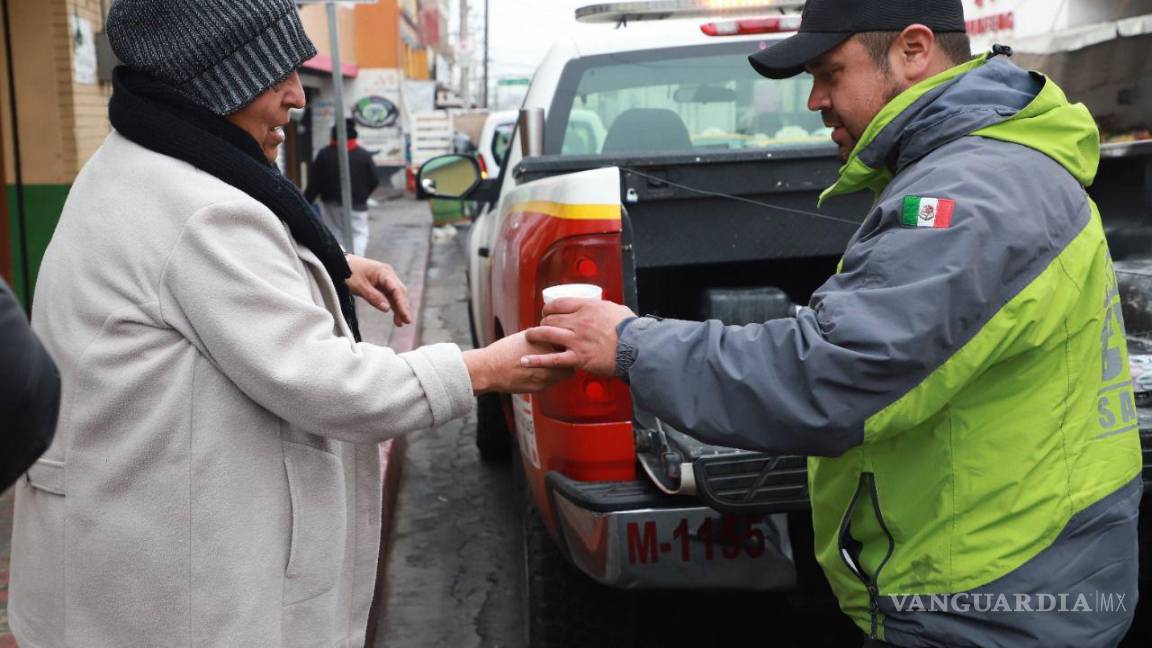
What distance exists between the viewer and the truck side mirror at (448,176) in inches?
230

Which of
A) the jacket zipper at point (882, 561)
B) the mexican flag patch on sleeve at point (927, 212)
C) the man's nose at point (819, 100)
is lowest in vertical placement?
the jacket zipper at point (882, 561)

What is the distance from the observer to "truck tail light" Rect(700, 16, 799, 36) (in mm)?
5141

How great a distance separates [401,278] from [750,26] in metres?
9.41

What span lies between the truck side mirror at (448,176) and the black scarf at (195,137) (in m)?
3.79

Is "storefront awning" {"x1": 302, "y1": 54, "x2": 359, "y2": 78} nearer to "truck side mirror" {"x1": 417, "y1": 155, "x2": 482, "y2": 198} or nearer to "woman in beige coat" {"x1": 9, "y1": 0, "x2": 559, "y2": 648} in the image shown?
"truck side mirror" {"x1": 417, "y1": 155, "x2": 482, "y2": 198}

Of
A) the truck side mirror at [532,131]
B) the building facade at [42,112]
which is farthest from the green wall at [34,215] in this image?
the truck side mirror at [532,131]

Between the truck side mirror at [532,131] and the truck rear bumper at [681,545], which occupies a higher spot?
the truck side mirror at [532,131]

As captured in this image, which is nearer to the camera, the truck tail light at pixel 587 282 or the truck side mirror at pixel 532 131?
the truck tail light at pixel 587 282

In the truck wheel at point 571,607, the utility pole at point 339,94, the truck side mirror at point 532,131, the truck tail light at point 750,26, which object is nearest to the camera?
the truck wheel at point 571,607

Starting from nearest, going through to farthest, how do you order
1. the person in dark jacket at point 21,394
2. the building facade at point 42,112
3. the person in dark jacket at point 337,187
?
the person in dark jacket at point 21,394
the building facade at point 42,112
the person in dark jacket at point 337,187

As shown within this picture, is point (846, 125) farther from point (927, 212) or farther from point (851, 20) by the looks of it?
point (927, 212)

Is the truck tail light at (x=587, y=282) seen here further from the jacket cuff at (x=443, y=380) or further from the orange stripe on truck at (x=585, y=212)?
the jacket cuff at (x=443, y=380)

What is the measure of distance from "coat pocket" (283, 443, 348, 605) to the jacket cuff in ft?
0.65

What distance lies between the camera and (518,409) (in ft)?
12.8
